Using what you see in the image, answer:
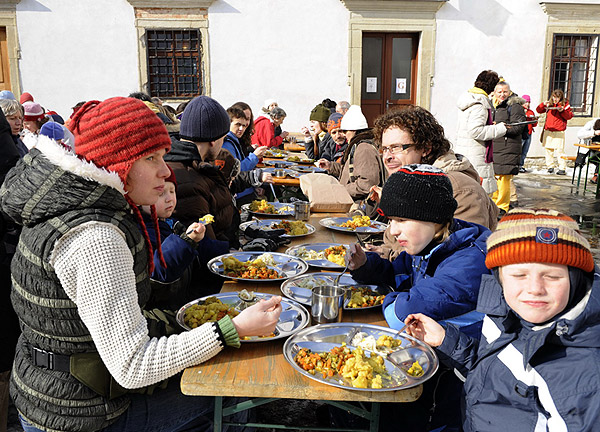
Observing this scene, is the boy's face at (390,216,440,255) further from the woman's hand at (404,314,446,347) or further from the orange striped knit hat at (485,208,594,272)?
the orange striped knit hat at (485,208,594,272)

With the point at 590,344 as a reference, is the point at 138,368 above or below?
below

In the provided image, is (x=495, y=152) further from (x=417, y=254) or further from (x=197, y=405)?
(x=197, y=405)

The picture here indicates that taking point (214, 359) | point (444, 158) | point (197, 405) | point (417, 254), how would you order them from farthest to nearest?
point (444, 158) < point (417, 254) < point (197, 405) < point (214, 359)

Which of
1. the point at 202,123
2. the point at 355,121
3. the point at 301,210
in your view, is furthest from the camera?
the point at 355,121

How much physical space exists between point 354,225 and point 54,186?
246 cm

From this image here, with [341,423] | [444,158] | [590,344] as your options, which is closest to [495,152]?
[444,158]

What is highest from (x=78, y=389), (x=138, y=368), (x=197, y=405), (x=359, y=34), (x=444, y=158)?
(x=359, y=34)

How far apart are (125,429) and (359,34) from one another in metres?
13.8

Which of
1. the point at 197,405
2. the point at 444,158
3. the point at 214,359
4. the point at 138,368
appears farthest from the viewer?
the point at 444,158

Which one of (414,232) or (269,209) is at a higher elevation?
(414,232)

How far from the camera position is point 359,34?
46.4ft

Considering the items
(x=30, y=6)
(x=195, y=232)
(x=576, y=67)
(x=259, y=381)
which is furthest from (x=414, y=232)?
(x=576, y=67)

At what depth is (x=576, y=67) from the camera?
15.5 m

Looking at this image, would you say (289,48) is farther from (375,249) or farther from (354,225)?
(375,249)
